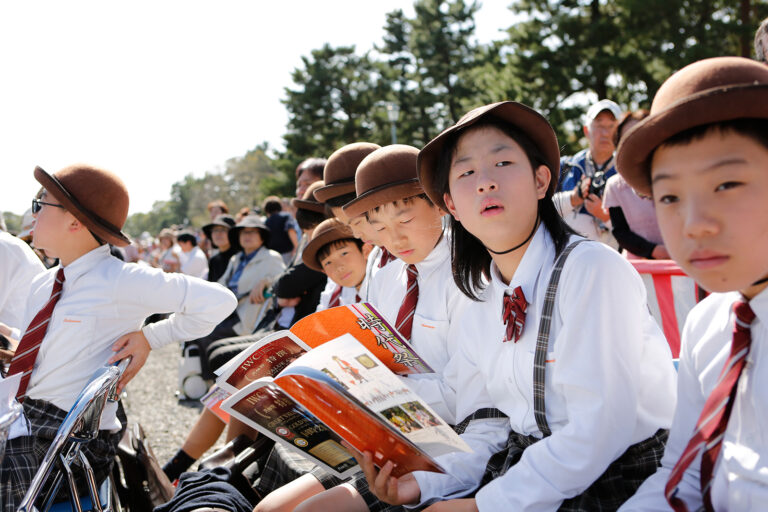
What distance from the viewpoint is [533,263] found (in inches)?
72.2

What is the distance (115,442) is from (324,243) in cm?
159

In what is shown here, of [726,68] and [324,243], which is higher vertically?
[726,68]

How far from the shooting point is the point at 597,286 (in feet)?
5.18

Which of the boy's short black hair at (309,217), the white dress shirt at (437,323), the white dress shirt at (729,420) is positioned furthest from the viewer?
the boy's short black hair at (309,217)

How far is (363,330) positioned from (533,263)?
2.11ft

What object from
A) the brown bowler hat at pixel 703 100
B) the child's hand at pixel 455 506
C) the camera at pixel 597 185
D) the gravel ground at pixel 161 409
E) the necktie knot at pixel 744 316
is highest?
the brown bowler hat at pixel 703 100

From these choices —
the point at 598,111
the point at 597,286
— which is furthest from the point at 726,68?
the point at 598,111

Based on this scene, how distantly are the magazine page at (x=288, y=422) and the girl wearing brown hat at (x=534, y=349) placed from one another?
147 mm

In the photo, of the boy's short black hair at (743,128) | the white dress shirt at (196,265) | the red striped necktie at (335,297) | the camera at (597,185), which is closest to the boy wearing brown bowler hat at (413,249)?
the red striped necktie at (335,297)

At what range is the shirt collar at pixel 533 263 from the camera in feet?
5.96

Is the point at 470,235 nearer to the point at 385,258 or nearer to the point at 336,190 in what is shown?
the point at 385,258

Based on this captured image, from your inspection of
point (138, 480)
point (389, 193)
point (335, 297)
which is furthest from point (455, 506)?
point (335, 297)

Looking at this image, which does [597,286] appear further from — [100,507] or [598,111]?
[598,111]

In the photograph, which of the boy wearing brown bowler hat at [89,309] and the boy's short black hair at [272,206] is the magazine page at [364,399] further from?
the boy's short black hair at [272,206]
